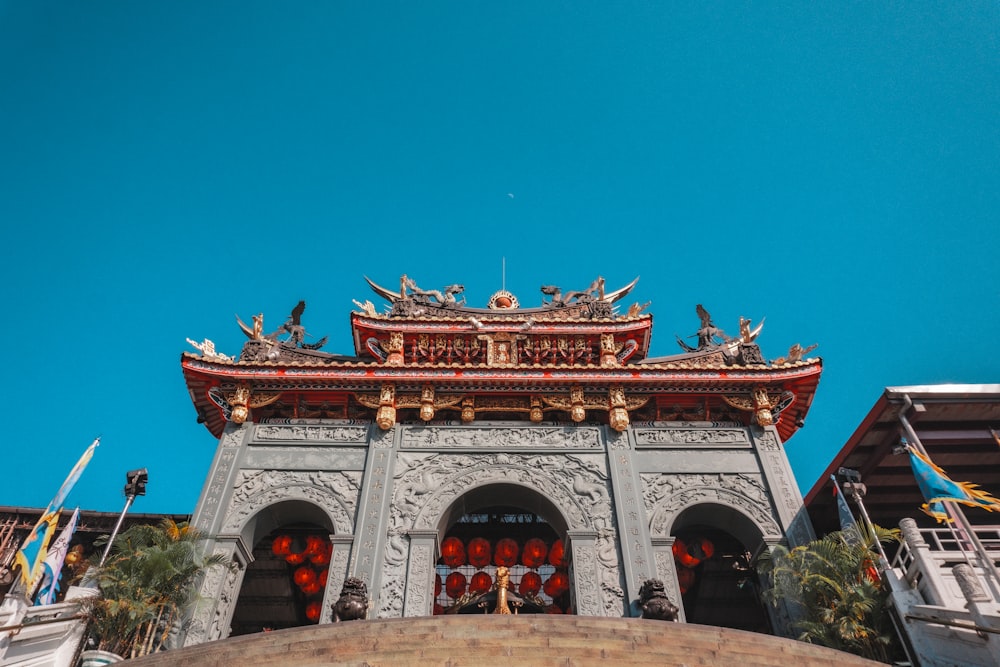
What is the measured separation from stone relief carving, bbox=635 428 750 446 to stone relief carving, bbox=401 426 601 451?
1.06 m

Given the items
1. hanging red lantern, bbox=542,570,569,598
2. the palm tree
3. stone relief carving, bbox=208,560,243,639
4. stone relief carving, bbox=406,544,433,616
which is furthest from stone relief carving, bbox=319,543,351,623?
hanging red lantern, bbox=542,570,569,598

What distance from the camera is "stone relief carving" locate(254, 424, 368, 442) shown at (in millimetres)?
14016

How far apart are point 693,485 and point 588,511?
236 cm

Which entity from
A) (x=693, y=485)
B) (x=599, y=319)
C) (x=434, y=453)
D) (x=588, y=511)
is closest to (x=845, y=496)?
(x=693, y=485)

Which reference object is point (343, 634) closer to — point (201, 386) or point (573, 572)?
point (573, 572)

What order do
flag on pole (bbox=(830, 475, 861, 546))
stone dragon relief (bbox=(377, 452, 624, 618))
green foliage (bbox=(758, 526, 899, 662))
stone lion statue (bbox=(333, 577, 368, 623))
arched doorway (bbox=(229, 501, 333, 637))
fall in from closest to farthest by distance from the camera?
1. green foliage (bbox=(758, 526, 899, 662))
2. stone lion statue (bbox=(333, 577, 368, 623))
3. flag on pole (bbox=(830, 475, 861, 546))
4. stone dragon relief (bbox=(377, 452, 624, 618))
5. arched doorway (bbox=(229, 501, 333, 637))

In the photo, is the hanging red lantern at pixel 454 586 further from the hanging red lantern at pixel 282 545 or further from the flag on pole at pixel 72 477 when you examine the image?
the flag on pole at pixel 72 477

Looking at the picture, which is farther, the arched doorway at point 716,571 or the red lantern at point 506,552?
the red lantern at point 506,552

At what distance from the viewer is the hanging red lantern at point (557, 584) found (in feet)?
47.6

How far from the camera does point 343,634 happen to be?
8539 mm

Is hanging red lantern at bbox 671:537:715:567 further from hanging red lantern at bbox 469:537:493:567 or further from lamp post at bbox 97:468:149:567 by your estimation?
lamp post at bbox 97:468:149:567

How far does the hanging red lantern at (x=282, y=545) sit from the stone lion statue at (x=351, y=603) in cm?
377

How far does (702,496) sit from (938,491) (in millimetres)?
4237

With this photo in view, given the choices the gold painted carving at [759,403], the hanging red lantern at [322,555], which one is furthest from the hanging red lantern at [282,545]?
the gold painted carving at [759,403]
